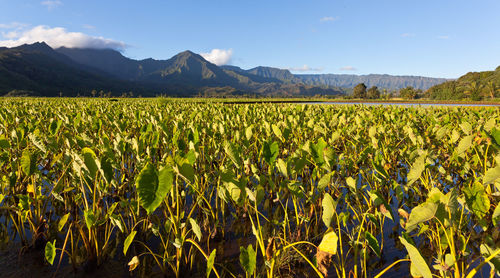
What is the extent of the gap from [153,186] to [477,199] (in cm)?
214

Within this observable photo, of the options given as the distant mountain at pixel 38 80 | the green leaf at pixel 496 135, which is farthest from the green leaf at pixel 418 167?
the distant mountain at pixel 38 80

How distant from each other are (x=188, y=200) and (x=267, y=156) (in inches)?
67.8

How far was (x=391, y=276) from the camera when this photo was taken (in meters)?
2.19

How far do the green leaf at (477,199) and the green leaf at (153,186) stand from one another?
196cm

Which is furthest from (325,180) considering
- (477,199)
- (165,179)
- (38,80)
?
(38,80)

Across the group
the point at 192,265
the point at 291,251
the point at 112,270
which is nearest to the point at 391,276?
the point at 291,251

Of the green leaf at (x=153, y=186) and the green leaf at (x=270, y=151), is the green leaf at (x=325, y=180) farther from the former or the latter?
the green leaf at (x=153, y=186)

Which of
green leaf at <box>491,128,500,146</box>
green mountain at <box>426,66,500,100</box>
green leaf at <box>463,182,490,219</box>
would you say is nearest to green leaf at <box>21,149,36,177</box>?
green leaf at <box>463,182,490,219</box>

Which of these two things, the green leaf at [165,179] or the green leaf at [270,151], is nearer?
the green leaf at [165,179]

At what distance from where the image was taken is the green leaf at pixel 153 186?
155 centimetres

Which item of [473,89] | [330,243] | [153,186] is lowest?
[330,243]

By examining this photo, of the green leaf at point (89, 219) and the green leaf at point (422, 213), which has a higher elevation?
the green leaf at point (422, 213)

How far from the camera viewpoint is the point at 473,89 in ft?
256

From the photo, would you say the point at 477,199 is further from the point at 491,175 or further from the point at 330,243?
the point at 330,243
